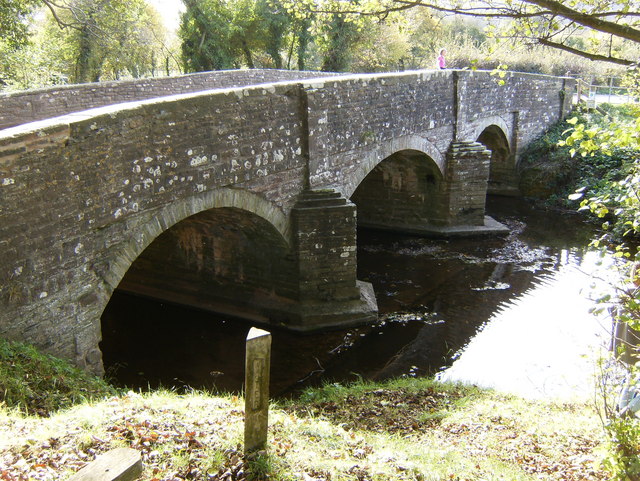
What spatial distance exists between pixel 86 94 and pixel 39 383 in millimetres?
7211

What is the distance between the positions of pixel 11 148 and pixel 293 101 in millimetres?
4833

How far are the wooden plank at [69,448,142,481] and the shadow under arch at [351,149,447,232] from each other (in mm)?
12040

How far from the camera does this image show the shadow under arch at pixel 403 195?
1509cm

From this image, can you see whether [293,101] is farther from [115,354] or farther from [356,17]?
[115,354]

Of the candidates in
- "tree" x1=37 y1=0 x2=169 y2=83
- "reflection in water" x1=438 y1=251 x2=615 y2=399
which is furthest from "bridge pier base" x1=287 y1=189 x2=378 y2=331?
"tree" x1=37 y1=0 x2=169 y2=83

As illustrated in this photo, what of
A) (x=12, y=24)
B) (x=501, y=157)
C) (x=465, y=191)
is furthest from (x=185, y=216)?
(x=501, y=157)

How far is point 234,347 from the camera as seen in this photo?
9750 millimetres

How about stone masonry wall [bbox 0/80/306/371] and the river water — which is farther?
the river water

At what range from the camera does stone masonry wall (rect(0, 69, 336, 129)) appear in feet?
32.1

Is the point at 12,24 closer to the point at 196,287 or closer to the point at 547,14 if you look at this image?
the point at 196,287

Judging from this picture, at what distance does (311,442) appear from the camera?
461 cm

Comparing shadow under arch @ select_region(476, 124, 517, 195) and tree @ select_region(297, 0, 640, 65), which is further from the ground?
tree @ select_region(297, 0, 640, 65)

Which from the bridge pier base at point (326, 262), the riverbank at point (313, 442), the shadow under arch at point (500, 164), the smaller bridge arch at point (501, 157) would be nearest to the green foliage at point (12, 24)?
the bridge pier base at point (326, 262)

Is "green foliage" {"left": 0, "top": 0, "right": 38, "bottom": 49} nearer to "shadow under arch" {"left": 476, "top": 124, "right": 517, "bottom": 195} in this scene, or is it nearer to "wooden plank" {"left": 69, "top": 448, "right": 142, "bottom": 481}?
"shadow under arch" {"left": 476, "top": 124, "right": 517, "bottom": 195}
